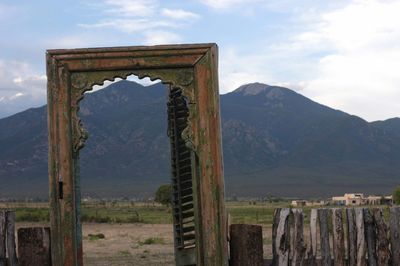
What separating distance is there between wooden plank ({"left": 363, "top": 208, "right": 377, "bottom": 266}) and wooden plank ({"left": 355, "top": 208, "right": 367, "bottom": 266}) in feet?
0.17

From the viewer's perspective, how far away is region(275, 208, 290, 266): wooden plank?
6.30m

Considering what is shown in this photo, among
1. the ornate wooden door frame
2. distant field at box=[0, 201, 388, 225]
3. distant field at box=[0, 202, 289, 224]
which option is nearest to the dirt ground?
distant field at box=[0, 201, 388, 225]

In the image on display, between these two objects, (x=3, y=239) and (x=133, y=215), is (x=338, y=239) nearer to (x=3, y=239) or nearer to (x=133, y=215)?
(x=3, y=239)

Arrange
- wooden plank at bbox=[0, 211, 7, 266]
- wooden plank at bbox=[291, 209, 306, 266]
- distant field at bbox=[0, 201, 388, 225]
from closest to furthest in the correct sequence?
wooden plank at bbox=[0, 211, 7, 266]
wooden plank at bbox=[291, 209, 306, 266]
distant field at bbox=[0, 201, 388, 225]

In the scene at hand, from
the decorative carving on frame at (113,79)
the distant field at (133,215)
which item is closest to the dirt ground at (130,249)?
the distant field at (133,215)

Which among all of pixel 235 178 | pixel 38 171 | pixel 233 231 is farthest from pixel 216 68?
pixel 38 171

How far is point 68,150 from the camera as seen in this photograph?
6070 mm

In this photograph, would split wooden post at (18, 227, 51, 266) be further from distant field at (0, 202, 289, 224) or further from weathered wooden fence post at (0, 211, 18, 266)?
distant field at (0, 202, 289, 224)

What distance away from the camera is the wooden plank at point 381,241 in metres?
6.44

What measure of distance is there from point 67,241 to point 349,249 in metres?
2.43

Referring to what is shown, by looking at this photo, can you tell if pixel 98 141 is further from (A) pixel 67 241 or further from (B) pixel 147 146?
(A) pixel 67 241

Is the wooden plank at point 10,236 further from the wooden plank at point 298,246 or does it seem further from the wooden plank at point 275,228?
the wooden plank at point 298,246

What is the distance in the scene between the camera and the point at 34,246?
610cm

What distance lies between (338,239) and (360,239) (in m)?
0.19
